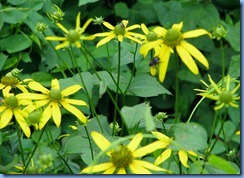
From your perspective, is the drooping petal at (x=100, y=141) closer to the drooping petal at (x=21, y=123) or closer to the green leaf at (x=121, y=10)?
the drooping petal at (x=21, y=123)

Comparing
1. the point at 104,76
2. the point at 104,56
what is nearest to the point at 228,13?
the point at 104,56

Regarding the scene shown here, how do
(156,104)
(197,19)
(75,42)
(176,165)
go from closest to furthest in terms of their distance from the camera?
(75,42), (176,165), (197,19), (156,104)

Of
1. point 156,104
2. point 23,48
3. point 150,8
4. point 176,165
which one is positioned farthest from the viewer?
point 150,8

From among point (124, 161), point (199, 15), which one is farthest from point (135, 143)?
point (199, 15)

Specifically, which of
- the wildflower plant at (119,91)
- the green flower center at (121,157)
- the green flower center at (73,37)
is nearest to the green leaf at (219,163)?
the wildflower plant at (119,91)

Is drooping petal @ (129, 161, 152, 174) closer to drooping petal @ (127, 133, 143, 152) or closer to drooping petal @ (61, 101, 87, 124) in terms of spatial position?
drooping petal @ (127, 133, 143, 152)

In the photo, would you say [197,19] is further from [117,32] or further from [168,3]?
[117,32]
